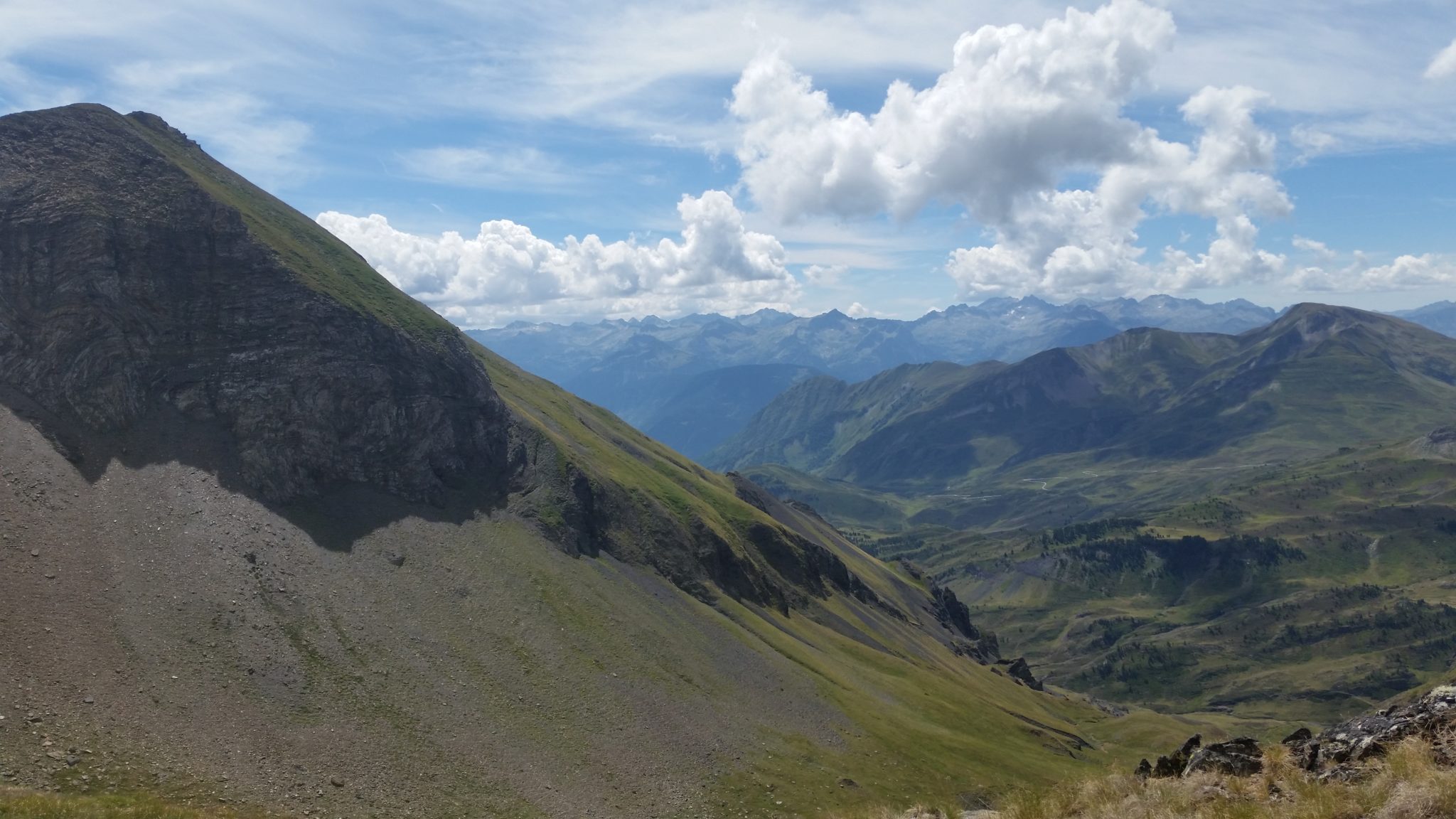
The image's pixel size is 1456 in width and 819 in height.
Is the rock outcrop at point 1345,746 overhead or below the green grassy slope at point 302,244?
below

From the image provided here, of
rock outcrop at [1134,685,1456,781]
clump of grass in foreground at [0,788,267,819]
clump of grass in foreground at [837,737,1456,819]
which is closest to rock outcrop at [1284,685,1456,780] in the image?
rock outcrop at [1134,685,1456,781]

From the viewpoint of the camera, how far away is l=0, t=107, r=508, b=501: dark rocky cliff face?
360 feet

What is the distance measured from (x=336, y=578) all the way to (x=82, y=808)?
60.6m

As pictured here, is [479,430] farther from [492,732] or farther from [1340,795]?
→ [1340,795]

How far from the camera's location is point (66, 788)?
57.5 m

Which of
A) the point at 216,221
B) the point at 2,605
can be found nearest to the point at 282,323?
the point at 216,221

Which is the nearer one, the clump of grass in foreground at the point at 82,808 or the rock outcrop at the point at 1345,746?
the rock outcrop at the point at 1345,746

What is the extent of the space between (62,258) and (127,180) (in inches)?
839

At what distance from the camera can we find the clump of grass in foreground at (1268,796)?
18266mm

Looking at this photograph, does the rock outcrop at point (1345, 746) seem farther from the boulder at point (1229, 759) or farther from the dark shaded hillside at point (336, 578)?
the dark shaded hillside at point (336, 578)

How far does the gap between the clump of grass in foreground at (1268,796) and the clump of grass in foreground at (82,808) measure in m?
35.9

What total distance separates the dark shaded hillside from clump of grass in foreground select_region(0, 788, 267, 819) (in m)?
7.00

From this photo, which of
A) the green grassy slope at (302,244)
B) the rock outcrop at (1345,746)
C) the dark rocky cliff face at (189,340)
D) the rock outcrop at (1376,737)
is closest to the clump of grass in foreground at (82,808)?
the rock outcrop at (1345,746)

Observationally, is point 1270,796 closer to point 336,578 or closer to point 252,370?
point 336,578
